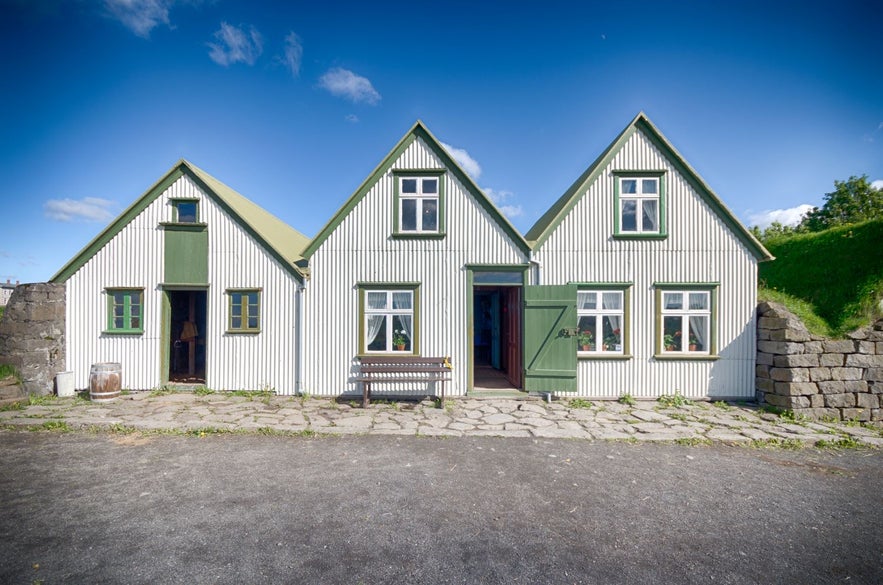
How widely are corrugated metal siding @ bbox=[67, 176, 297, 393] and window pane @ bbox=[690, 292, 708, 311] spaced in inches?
425

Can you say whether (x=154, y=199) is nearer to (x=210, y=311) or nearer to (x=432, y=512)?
(x=210, y=311)

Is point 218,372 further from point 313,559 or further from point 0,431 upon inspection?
point 313,559

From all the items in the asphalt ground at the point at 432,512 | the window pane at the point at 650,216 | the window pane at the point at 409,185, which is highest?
the window pane at the point at 409,185

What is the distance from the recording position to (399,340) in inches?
391

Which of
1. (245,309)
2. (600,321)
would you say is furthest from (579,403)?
(245,309)

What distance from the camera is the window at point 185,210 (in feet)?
34.0

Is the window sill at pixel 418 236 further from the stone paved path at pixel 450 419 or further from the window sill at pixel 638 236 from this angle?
the window sill at pixel 638 236

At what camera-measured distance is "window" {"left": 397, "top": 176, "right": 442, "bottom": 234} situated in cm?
1009

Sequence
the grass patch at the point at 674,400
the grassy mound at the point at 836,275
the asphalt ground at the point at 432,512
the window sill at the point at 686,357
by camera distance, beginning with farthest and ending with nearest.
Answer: the window sill at the point at 686,357 → the grass patch at the point at 674,400 → the grassy mound at the point at 836,275 → the asphalt ground at the point at 432,512

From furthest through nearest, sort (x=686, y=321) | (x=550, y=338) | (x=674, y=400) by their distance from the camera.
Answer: (x=686, y=321) → (x=550, y=338) → (x=674, y=400)

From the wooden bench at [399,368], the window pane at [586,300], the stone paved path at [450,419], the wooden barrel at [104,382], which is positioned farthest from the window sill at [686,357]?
the wooden barrel at [104,382]

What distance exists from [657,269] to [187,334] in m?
14.9

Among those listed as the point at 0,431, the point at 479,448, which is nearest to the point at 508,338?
the point at 479,448

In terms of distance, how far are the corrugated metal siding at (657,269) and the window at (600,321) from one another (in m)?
0.32
